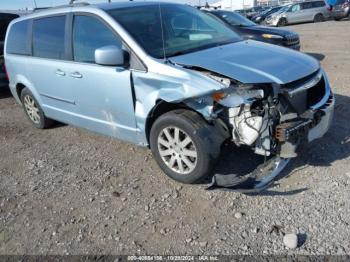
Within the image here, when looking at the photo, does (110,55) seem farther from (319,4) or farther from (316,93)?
(319,4)

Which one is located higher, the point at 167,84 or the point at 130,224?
the point at 167,84

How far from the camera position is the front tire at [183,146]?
3650 millimetres

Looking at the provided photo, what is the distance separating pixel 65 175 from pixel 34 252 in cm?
144

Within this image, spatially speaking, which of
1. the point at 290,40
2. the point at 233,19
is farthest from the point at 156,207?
the point at 233,19

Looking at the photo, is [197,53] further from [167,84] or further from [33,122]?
[33,122]

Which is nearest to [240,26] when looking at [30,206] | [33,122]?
[33,122]

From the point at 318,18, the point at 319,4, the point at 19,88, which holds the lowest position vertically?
the point at 318,18

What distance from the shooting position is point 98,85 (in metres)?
4.40

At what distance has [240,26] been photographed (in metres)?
10.3

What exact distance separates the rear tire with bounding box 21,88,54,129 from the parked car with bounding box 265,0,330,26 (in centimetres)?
2273

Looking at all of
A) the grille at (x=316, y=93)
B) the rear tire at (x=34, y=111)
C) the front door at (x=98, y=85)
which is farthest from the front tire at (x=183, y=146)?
the rear tire at (x=34, y=111)

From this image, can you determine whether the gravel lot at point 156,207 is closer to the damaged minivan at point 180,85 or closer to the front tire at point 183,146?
the front tire at point 183,146

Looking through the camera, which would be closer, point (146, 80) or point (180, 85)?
point (180, 85)

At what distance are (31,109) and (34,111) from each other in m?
0.08
